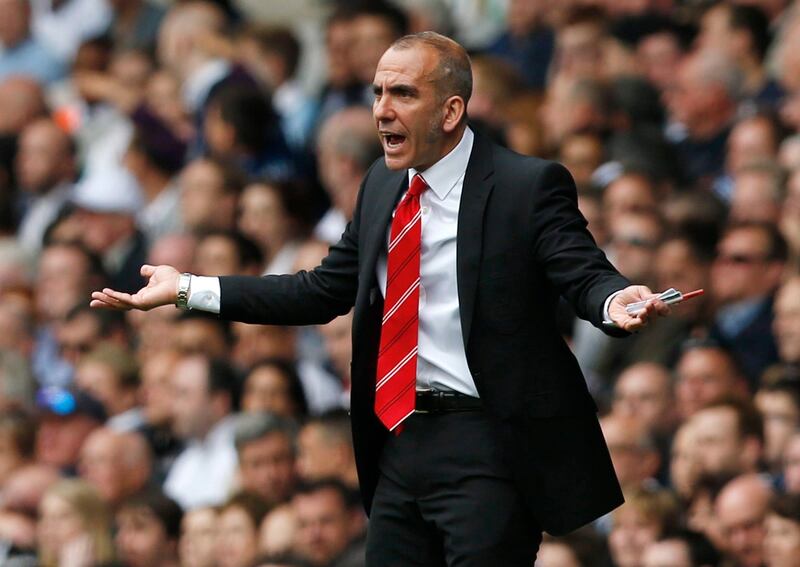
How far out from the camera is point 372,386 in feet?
18.3

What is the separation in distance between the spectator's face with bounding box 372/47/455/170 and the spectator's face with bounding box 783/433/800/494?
2894 mm

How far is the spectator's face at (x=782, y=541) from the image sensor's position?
7.50 metres

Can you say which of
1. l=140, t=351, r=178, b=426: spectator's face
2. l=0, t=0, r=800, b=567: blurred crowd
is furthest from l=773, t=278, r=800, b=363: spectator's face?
l=140, t=351, r=178, b=426: spectator's face

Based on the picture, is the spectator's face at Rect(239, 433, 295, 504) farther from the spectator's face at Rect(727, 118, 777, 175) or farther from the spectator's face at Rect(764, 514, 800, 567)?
the spectator's face at Rect(764, 514, 800, 567)

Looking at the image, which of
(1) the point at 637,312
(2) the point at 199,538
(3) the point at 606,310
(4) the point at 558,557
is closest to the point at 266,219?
(2) the point at 199,538

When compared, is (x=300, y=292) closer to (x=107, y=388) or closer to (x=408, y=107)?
(x=408, y=107)

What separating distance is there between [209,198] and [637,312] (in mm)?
6908

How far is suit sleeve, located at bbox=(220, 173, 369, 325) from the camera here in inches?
225

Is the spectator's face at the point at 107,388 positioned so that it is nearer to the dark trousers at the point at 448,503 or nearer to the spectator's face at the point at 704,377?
the spectator's face at the point at 704,377

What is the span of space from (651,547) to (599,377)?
1.66 meters

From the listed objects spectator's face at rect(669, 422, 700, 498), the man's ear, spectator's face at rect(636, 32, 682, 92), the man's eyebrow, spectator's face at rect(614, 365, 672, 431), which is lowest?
spectator's face at rect(669, 422, 700, 498)

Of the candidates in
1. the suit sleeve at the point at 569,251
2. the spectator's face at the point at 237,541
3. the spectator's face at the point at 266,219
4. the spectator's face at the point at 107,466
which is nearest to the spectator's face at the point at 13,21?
the spectator's face at the point at 266,219

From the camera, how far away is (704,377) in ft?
28.3

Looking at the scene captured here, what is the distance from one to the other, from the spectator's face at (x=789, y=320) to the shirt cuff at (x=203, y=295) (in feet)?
11.5
